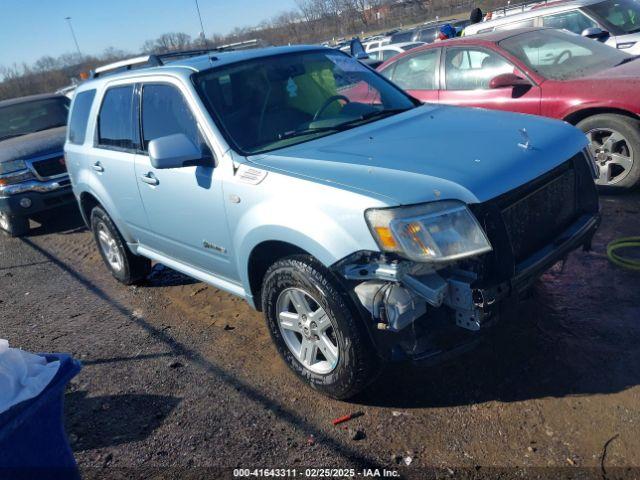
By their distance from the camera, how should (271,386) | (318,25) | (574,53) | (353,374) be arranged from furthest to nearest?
1. (318,25)
2. (574,53)
3. (271,386)
4. (353,374)

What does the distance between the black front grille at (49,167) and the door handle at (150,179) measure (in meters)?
4.53

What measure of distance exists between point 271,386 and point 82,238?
204 inches

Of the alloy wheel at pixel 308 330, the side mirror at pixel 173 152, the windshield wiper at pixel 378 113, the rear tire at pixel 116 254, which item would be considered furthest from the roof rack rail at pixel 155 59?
the alloy wheel at pixel 308 330

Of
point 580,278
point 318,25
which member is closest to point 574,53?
point 580,278

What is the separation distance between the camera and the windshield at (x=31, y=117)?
29.9ft

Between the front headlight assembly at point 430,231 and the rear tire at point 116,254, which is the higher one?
the front headlight assembly at point 430,231

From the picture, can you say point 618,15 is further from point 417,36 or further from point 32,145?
point 417,36

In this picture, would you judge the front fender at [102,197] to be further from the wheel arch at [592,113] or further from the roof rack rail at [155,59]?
the wheel arch at [592,113]

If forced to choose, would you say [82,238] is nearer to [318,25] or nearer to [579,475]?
[579,475]

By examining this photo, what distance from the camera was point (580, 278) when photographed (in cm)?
411

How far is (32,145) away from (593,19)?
8315mm

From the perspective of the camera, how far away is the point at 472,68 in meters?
6.18

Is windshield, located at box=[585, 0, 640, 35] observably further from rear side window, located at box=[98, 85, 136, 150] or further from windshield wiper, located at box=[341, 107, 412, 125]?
rear side window, located at box=[98, 85, 136, 150]

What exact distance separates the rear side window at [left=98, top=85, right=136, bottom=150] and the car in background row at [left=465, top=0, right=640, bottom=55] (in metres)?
5.61
